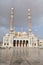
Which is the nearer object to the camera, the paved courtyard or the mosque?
the paved courtyard

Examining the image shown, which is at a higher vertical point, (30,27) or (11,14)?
(11,14)

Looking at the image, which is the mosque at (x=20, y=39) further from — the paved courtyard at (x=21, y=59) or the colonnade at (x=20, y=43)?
the paved courtyard at (x=21, y=59)

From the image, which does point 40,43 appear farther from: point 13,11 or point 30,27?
point 13,11

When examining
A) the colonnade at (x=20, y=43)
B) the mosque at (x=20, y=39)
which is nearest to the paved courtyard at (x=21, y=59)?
the mosque at (x=20, y=39)

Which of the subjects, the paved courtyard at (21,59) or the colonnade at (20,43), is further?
the colonnade at (20,43)

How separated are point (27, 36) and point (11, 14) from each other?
45.4ft

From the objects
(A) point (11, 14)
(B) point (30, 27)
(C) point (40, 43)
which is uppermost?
(A) point (11, 14)

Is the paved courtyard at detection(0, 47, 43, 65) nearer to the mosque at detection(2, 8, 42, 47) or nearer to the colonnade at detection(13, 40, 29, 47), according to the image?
the mosque at detection(2, 8, 42, 47)

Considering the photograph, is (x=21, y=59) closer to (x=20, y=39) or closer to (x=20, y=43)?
(x=20, y=39)

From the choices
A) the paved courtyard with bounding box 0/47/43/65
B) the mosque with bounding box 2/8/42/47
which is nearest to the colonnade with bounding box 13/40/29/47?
the mosque with bounding box 2/8/42/47

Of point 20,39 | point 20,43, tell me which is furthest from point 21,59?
point 20,43

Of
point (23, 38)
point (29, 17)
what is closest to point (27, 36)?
point (23, 38)

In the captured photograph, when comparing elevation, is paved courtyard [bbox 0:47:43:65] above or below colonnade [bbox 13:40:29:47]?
above

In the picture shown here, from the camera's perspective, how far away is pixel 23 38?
8519 cm
